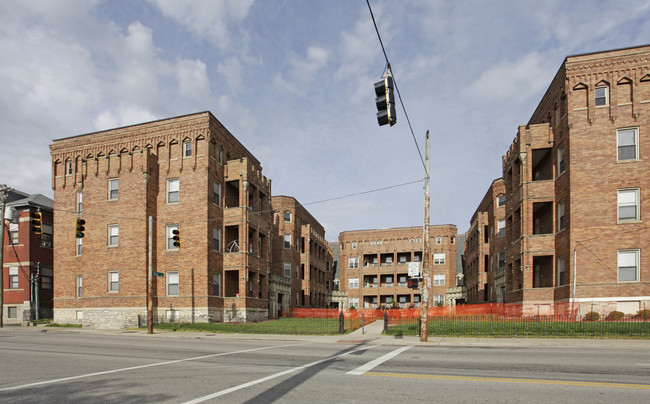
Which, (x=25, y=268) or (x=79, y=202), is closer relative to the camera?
(x=79, y=202)

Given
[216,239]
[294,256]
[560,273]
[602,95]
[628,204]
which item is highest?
[602,95]

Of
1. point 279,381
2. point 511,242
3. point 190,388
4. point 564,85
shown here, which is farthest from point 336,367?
point 511,242

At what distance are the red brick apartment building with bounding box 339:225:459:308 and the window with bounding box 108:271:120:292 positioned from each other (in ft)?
148

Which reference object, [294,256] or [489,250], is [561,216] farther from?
[294,256]

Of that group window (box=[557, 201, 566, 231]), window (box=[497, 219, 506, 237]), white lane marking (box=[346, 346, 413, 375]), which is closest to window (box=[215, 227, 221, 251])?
white lane marking (box=[346, 346, 413, 375])

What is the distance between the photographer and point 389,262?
7419 centimetres

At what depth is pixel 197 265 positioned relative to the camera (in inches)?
1270

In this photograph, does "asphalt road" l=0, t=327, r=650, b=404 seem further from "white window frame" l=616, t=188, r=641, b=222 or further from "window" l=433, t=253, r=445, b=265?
"window" l=433, t=253, r=445, b=265

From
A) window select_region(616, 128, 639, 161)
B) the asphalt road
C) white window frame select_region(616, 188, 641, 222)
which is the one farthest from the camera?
window select_region(616, 128, 639, 161)

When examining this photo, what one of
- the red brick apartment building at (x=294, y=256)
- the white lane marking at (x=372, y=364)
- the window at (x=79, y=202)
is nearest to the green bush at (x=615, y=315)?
the white lane marking at (x=372, y=364)

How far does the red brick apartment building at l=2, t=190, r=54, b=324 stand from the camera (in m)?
39.7

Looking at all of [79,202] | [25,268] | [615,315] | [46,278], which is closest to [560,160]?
[615,315]

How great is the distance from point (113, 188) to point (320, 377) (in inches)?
1140

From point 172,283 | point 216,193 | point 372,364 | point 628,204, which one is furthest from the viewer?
point 216,193
